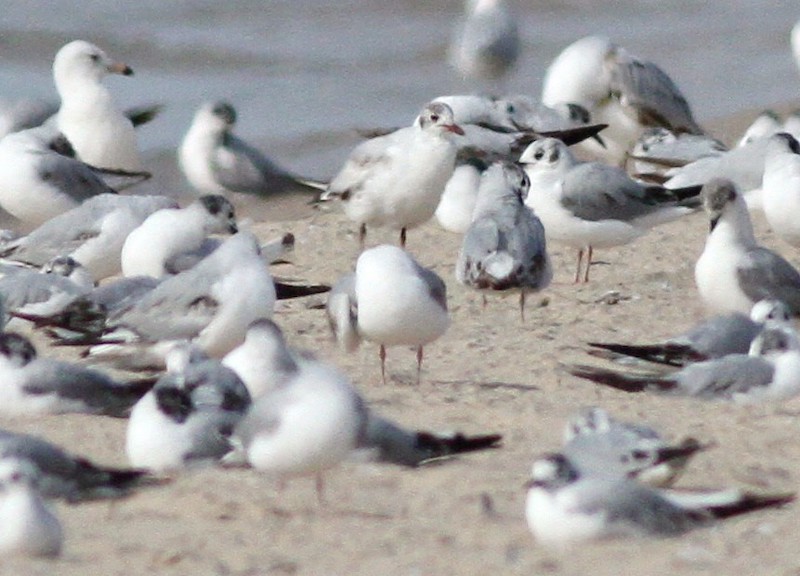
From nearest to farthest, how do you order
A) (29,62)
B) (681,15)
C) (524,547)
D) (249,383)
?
(524,547)
(249,383)
(29,62)
(681,15)

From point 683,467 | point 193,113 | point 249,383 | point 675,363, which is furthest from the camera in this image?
point 193,113

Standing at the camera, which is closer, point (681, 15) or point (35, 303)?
point (35, 303)

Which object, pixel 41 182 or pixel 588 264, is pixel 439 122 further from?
pixel 41 182

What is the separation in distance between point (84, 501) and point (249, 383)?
38.6 inches

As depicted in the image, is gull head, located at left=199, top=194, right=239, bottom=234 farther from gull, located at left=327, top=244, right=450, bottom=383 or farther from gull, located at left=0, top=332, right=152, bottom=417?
gull, located at left=0, top=332, right=152, bottom=417

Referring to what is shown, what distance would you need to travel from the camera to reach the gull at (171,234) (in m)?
9.80

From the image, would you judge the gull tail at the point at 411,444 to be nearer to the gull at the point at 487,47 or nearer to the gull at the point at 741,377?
the gull at the point at 741,377

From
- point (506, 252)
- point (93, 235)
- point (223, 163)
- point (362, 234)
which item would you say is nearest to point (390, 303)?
point (506, 252)

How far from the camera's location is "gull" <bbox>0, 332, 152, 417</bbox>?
25.3ft

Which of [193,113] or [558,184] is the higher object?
[558,184]

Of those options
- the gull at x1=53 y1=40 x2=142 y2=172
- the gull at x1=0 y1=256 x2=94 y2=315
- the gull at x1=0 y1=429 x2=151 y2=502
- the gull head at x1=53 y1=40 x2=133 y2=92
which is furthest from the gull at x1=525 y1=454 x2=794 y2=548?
the gull head at x1=53 y1=40 x2=133 y2=92

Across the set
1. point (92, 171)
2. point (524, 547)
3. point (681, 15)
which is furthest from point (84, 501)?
point (681, 15)

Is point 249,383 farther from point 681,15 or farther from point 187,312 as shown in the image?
→ point 681,15

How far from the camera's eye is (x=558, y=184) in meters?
11.3
